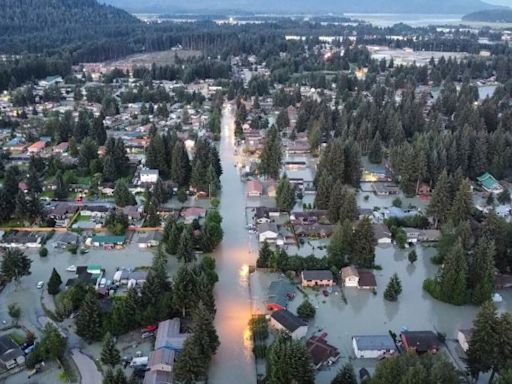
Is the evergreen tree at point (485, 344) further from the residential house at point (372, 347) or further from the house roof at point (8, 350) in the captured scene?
the house roof at point (8, 350)

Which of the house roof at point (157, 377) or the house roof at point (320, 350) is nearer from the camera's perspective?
the house roof at point (157, 377)

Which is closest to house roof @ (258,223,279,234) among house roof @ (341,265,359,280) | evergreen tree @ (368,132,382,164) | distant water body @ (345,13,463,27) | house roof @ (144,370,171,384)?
house roof @ (341,265,359,280)

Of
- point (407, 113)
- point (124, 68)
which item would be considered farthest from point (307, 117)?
point (124, 68)

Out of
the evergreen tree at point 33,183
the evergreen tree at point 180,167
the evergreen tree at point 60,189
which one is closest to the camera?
the evergreen tree at point 60,189

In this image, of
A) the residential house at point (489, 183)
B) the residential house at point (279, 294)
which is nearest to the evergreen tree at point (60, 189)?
the residential house at point (279, 294)

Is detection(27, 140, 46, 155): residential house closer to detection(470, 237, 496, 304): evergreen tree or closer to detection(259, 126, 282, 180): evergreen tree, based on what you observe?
detection(259, 126, 282, 180): evergreen tree

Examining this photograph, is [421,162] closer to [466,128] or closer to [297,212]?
[466,128]

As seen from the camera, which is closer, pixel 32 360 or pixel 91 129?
pixel 32 360
